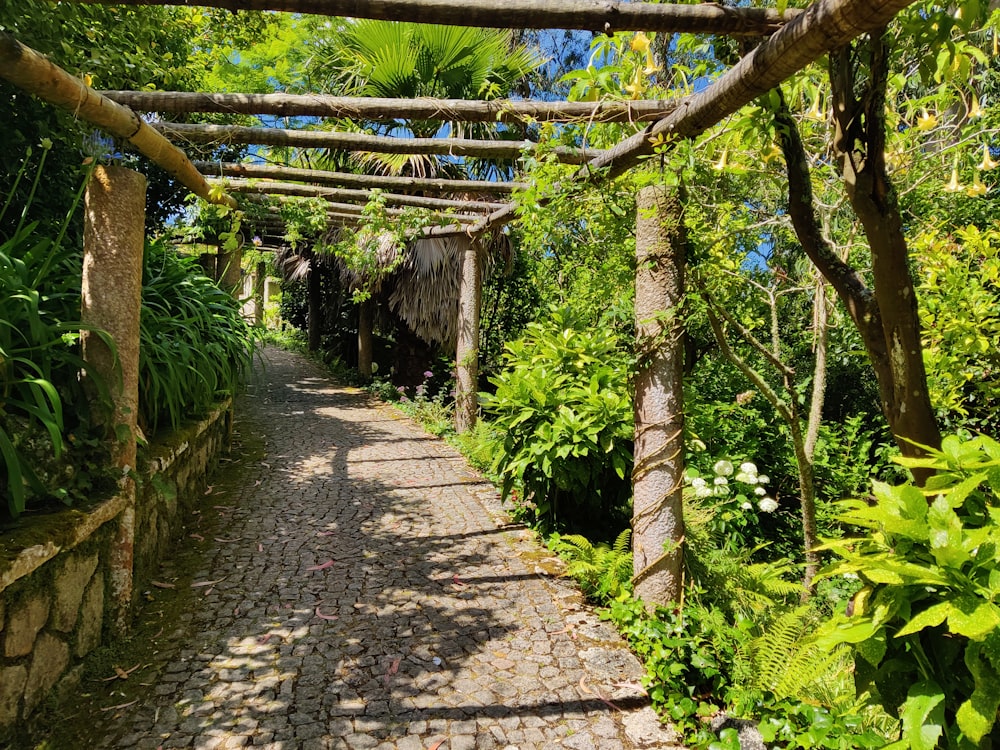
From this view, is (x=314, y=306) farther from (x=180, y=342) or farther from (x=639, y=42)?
(x=639, y=42)

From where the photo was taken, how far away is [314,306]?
1548 cm

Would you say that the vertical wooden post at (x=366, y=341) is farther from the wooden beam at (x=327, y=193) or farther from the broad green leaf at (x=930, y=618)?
the broad green leaf at (x=930, y=618)

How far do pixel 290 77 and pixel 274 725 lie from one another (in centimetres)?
1115

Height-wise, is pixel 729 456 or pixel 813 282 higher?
pixel 813 282

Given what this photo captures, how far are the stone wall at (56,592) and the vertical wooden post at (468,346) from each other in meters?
4.74

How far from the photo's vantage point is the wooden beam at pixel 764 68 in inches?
55.9

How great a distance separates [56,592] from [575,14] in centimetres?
271

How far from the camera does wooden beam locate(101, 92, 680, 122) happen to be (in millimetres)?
2941

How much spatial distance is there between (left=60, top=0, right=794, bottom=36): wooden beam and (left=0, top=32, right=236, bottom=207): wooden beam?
0.62m

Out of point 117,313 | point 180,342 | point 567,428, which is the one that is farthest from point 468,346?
point 117,313

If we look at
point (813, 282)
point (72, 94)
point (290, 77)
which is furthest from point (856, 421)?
point (290, 77)

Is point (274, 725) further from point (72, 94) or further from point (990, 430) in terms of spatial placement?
point (990, 430)

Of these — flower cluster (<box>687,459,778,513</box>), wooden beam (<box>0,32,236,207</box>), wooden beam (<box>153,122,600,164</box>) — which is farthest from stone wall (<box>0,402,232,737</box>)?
flower cluster (<box>687,459,778,513</box>)

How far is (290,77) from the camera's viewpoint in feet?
34.6
